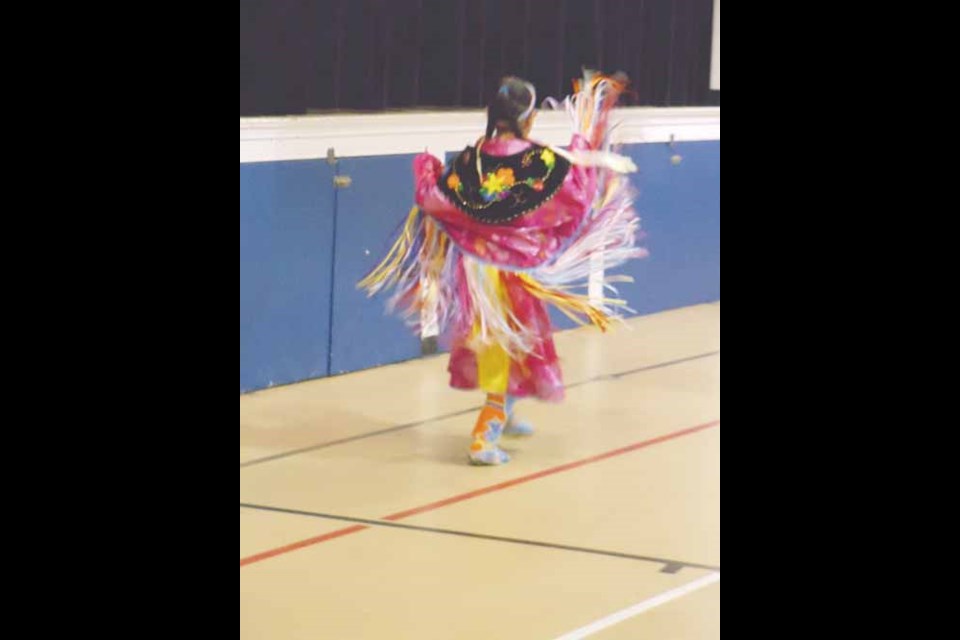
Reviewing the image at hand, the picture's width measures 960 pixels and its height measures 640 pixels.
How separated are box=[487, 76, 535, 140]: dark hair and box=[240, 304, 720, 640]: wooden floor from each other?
1.03m

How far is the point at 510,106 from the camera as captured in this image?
4.98 metres

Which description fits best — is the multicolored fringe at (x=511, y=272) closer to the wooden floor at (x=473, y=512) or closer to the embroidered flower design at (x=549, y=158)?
the embroidered flower design at (x=549, y=158)

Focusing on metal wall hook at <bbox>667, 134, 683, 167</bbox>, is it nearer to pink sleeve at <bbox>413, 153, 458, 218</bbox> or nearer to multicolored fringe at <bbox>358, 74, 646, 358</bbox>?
multicolored fringe at <bbox>358, 74, 646, 358</bbox>

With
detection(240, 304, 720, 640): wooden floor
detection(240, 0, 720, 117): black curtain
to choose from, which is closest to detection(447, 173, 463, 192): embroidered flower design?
detection(240, 304, 720, 640): wooden floor

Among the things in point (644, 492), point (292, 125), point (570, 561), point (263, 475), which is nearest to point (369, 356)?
point (292, 125)

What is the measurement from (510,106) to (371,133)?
4.87 ft

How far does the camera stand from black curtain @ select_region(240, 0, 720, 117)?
237 inches

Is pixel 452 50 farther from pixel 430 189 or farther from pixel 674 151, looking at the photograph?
pixel 430 189

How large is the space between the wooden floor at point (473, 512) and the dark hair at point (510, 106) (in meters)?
1.03

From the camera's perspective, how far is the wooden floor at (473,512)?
11.8ft

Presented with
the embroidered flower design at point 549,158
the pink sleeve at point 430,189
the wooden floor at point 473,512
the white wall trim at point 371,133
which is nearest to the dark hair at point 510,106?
the embroidered flower design at point 549,158
